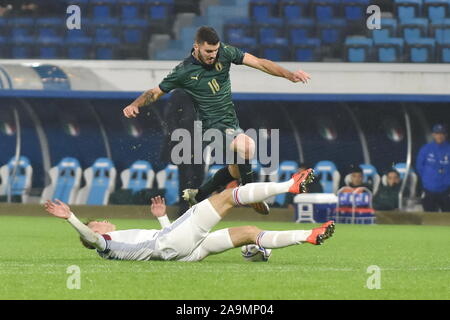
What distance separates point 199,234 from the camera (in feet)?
35.3

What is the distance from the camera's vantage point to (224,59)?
41.1ft

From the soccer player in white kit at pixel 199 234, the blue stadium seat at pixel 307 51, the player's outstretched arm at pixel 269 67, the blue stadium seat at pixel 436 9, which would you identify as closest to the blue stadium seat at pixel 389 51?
the blue stadium seat at pixel 307 51

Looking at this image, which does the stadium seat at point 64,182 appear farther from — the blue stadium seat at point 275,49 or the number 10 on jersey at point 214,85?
the number 10 on jersey at point 214,85

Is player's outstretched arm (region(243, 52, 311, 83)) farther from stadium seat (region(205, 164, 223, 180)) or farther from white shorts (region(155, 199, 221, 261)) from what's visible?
stadium seat (region(205, 164, 223, 180))

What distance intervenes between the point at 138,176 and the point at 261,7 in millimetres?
4324

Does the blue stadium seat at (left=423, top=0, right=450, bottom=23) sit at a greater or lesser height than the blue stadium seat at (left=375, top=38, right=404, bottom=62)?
greater

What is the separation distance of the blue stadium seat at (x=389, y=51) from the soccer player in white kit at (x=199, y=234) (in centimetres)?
1284

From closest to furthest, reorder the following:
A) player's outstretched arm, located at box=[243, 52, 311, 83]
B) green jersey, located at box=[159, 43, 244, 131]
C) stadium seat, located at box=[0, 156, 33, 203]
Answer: player's outstretched arm, located at box=[243, 52, 311, 83] < green jersey, located at box=[159, 43, 244, 131] < stadium seat, located at box=[0, 156, 33, 203]

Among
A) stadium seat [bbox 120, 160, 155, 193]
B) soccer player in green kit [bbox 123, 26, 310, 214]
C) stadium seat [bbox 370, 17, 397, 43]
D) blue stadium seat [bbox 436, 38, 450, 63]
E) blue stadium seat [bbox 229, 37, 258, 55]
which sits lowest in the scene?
stadium seat [bbox 120, 160, 155, 193]

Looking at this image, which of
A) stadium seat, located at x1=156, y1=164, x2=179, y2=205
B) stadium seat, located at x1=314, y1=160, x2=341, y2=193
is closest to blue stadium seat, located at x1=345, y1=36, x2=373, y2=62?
stadium seat, located at x1=314, y1=160, x2=341, y2=193

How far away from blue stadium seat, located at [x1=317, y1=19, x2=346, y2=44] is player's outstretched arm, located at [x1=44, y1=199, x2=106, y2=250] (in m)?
14.0

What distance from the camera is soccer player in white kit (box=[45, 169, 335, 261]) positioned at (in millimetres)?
10422

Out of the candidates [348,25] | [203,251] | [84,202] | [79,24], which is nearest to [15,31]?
[79,24]
